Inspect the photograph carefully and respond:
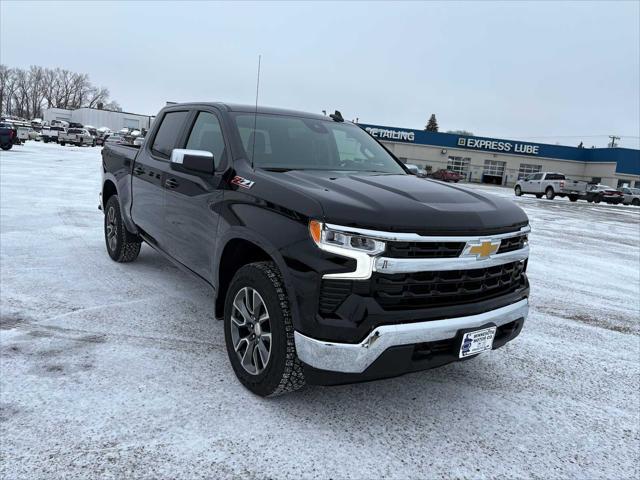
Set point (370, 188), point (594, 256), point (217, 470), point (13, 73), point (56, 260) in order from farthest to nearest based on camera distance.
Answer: point (13, 73), point (594, 256), point (56, 260), point (370, 188), point (217, 470)

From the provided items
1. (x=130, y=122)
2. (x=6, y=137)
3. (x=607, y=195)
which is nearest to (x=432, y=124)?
(x=130, y=122)

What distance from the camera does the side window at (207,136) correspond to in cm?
379

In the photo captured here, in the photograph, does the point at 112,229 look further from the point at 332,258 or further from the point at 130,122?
the point at 130,122

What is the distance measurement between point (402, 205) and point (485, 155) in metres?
63.0

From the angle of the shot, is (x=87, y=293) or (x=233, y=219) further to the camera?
(x=87, y=293)

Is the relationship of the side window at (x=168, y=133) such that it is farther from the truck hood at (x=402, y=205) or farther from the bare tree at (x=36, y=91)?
the bare tree at (x=36, y=91)

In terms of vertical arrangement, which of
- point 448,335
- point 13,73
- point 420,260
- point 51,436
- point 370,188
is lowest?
point 51,436

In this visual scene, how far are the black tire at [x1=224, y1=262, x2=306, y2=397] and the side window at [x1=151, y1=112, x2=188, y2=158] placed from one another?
208 cm

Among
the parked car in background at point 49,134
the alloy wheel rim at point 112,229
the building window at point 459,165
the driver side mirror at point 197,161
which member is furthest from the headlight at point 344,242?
the building window at point 459,165

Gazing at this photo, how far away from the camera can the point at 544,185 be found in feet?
111

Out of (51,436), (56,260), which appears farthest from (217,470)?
(56,260)

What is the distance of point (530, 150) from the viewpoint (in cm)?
6066

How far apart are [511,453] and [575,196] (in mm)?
34929

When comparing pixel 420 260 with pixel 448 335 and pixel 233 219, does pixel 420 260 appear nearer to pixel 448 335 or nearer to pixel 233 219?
pixel 448 335
